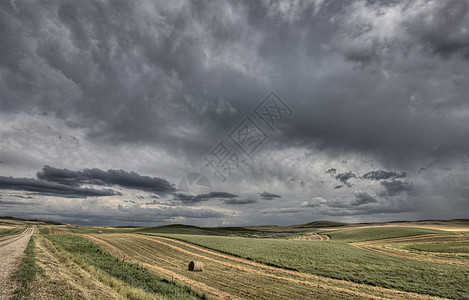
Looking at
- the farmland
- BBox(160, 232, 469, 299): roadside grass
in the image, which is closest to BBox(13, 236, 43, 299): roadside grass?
the farmland

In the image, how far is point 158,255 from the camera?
38969 millimetres

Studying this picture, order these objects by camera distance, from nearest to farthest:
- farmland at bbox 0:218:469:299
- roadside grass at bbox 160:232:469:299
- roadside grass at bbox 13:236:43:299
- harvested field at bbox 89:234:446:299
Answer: roadside grass at bbox 13:236:43:299, farmland at bbox 0:218:469:299, harvested field at bbox 89:234:446:299, roadside grass at bbox 160:232:469:299

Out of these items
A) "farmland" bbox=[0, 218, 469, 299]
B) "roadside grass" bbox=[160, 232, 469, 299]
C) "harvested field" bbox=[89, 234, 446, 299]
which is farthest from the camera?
"roadside grass" bbox=[160, 232, 469, 299]

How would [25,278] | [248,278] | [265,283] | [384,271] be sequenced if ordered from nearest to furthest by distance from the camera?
[25,278] < [265,283] < [248,278] < [384,271]

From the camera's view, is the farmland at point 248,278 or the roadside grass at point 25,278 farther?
the farmland at point 248,278

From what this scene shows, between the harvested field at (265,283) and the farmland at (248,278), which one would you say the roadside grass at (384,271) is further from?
the harvested field at (265,283)

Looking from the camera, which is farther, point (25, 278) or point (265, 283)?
point (265, 283)

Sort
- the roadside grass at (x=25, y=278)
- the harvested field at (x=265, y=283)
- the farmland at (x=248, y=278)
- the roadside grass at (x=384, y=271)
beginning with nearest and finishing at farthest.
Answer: the roadside grass at (x=25, y=278) → the farmland at (x=248, y=278) → the harvested field at (x=265, y=283) → the roadside grass at (x=384, y=271)

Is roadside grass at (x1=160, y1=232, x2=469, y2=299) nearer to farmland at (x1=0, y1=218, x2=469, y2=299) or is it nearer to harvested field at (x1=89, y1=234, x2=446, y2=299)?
farmland at (x1=0, y1=218, x2=469, y2=299)

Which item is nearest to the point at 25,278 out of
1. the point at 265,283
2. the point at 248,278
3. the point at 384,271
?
the point at 248,278

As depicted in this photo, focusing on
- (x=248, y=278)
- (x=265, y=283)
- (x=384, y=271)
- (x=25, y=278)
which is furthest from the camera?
(x=384, y=271)

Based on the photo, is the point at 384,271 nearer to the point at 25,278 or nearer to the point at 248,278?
the point at 248,278

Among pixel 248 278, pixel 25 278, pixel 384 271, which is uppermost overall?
pixel 25 278

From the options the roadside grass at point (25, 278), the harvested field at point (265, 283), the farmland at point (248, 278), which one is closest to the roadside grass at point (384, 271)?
the farmland at point (248, 278)
